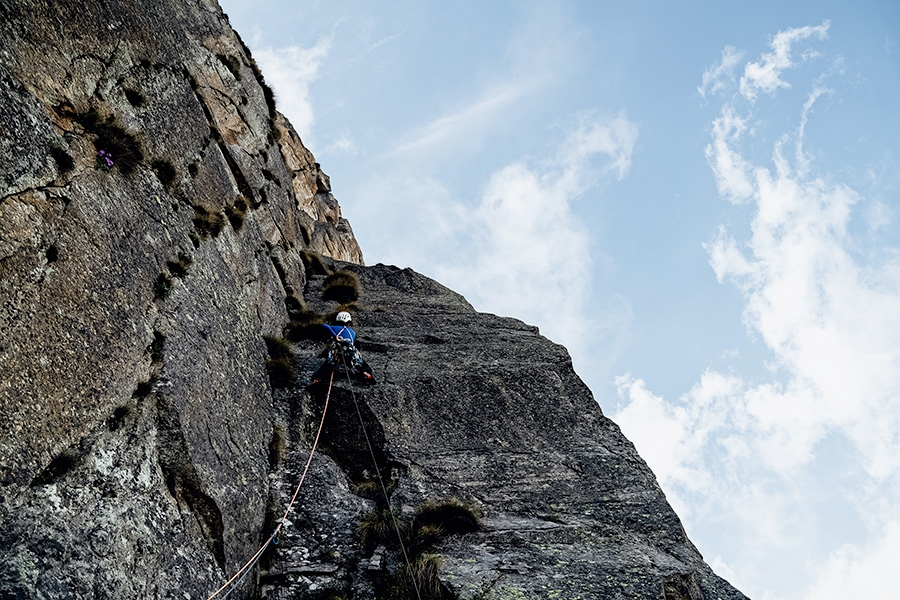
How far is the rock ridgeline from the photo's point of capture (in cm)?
737

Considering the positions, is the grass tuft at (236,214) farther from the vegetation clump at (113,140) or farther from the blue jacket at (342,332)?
the vegetation clump at (113,140)

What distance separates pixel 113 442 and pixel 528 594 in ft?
17.9

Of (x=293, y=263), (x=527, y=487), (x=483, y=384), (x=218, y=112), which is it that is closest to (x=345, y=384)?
(x=483, y=384)

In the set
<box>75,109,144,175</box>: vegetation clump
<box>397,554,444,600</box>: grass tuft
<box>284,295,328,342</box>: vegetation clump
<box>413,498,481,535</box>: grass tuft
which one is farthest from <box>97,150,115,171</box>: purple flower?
<box>397,554,444,600</box>: grass tuft

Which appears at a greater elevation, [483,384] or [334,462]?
[483,384]

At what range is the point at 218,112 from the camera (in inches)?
622

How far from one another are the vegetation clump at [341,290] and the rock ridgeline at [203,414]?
2459 millimetres

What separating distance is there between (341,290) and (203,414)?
8696 millimetres

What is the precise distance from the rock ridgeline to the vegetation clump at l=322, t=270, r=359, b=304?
8.07 ft

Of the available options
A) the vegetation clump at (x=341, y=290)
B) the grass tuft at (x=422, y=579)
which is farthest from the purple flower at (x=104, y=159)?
the vegetation clump at (x=341, y=290)

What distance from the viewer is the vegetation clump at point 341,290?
17.9m

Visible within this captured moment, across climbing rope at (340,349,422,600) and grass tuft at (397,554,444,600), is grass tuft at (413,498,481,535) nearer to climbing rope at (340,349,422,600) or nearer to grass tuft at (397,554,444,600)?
climbing rope at (340,349,422,600)

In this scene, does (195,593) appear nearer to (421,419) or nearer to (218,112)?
(421,419)

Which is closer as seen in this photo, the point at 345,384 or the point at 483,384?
the point at 345,384
